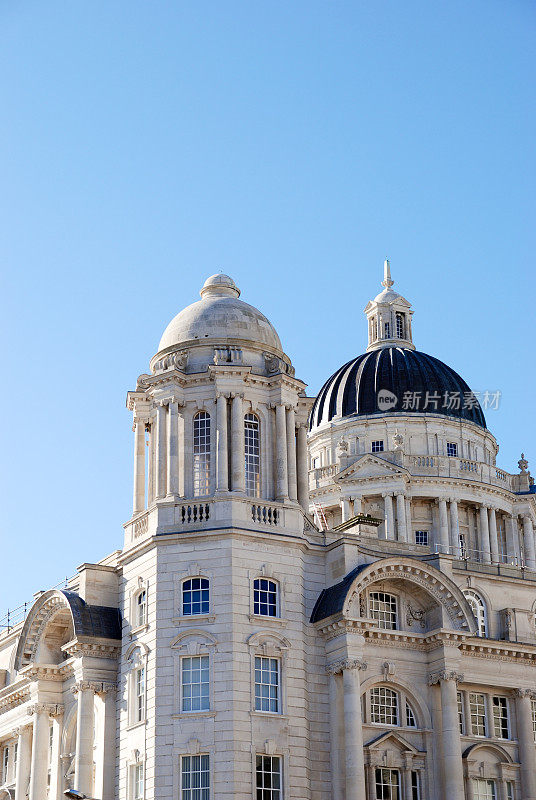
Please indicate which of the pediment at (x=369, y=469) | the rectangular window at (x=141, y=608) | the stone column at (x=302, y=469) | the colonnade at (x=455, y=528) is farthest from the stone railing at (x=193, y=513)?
the pediment at (x=369, y=469)

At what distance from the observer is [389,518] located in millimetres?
80250

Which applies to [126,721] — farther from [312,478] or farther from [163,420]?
[312,478]

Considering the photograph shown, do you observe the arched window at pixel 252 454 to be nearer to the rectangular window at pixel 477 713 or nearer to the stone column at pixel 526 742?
the rectangular window at pixel 477 713

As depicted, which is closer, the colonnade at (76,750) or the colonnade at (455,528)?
A: the colonnade at (76,750)

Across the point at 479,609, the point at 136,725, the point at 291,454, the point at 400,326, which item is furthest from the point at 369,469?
the point at 136,725

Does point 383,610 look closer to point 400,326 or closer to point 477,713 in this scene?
point 477,713

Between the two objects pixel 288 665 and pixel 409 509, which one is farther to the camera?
pixel 409 509

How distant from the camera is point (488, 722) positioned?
2265 inches

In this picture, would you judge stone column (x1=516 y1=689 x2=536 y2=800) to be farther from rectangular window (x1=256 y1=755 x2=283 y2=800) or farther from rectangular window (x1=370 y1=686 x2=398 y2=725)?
rectangular window (x1=256 y1=755 x2=283 y2=800)

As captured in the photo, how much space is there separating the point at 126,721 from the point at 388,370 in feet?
128

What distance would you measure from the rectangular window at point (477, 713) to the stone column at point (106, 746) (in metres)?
15.5

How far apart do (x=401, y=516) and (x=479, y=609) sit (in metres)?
20.2

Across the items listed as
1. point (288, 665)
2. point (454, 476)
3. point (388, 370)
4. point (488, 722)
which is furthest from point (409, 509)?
point (288, 665)

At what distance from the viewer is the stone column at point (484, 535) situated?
81.4 meters
